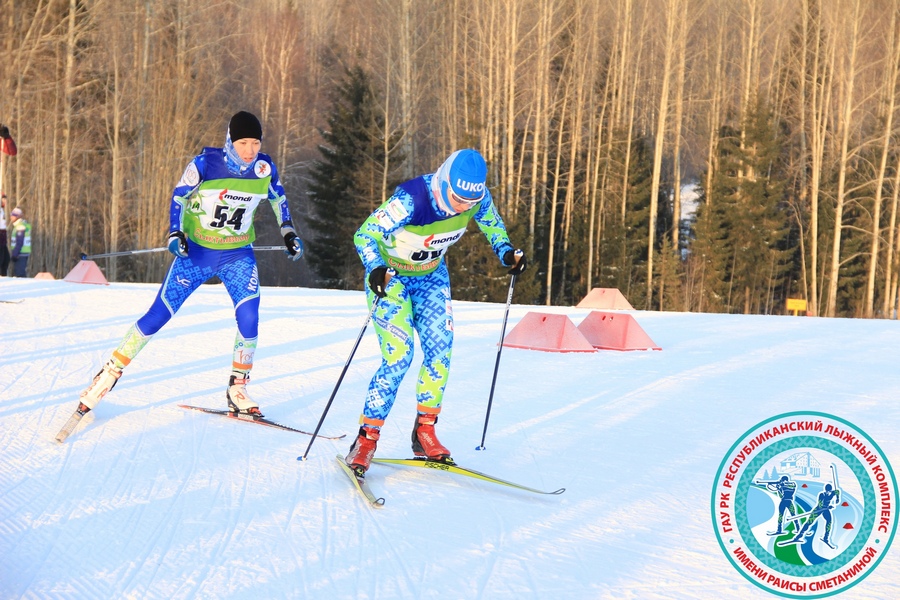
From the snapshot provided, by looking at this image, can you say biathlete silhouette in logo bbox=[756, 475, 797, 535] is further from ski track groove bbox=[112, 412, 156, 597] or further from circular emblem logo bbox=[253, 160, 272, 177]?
circular emblem logo bbox=[253, 160, 272, 177]

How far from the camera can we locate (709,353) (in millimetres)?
9367

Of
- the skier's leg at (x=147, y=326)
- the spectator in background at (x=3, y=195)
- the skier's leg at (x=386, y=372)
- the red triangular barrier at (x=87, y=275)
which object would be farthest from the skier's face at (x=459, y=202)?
the red triangular barrier at (x=87, y=275)

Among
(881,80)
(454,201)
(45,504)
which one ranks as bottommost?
(45,504)

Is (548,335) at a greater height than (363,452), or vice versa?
(548,335)

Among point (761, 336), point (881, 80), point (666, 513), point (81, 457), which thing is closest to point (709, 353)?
point (761, 336)

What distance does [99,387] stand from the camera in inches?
211

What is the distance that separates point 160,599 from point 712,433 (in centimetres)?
370

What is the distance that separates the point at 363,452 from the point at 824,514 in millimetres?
2001

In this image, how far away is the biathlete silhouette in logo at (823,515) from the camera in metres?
3.34

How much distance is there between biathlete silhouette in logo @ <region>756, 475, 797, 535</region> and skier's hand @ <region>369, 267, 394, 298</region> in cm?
179

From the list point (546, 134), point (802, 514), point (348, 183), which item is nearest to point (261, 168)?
point (802, 514)

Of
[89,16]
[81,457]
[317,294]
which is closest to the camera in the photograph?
[81,457]

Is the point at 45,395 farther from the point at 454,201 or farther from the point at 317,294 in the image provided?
the point at 317,294

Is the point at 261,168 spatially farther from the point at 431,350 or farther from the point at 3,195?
the point at 3,195
